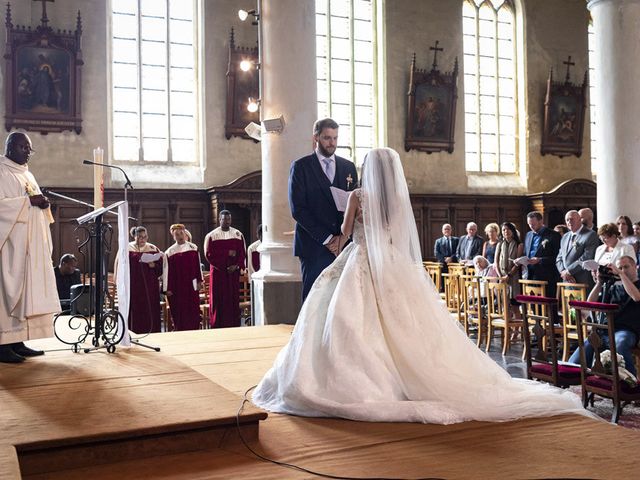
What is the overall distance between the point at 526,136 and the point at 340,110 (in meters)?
4.70

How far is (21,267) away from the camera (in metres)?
4.42

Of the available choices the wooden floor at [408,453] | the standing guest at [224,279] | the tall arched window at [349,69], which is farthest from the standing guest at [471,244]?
the wooden floor at [408,453]

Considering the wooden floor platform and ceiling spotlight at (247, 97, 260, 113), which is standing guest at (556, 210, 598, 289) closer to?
ceiling spotlight at (247, 97, 260, 113)

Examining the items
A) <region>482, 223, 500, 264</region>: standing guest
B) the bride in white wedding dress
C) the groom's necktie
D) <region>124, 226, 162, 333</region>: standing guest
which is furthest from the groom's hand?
<region>482, 223, 500, 264</region>: standing guest

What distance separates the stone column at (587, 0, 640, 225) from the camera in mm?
8148

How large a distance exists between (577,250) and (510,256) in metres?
1.38

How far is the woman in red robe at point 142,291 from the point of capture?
8547 millimetres

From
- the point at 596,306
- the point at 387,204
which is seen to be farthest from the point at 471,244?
the point at 387,204

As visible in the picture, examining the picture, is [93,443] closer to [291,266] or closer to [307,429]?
[307,429]

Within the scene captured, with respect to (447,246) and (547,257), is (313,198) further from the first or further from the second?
(447,246)

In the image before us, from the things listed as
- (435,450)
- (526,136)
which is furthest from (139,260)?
(526,136)

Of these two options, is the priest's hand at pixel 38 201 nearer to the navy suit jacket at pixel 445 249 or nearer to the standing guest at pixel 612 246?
the standing guest at pixel 612 246

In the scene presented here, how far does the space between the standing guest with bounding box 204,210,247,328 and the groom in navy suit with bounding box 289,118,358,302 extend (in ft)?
14.2

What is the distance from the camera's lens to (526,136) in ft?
53.3
